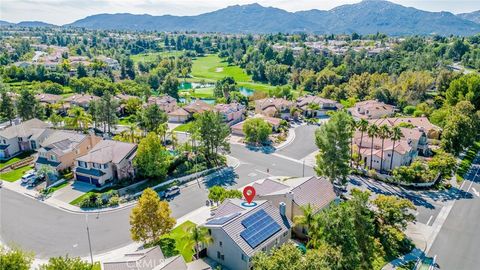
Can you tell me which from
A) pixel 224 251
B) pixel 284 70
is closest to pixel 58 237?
pixel 224 251

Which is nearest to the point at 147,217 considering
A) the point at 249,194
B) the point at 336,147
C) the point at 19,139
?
the point at 249,194

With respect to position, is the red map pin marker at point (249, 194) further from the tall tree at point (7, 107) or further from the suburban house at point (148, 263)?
the tall tree at point (7, 107)

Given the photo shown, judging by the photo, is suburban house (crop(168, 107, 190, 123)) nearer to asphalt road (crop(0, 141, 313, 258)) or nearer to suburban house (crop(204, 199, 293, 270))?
asphalt road (crop(0, 141, 313, 258))

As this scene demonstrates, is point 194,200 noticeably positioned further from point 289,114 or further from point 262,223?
point 289,114

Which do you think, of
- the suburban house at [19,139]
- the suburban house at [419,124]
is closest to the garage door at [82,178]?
the suburban house at [19,139]

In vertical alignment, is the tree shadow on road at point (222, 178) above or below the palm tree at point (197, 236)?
below

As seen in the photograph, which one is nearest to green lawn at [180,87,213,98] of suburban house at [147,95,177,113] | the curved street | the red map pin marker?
suburban house at [147,95,177,113]

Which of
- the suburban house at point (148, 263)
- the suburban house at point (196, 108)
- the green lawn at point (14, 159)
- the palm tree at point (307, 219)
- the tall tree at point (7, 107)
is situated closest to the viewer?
the suburban house at point (148, 263)
